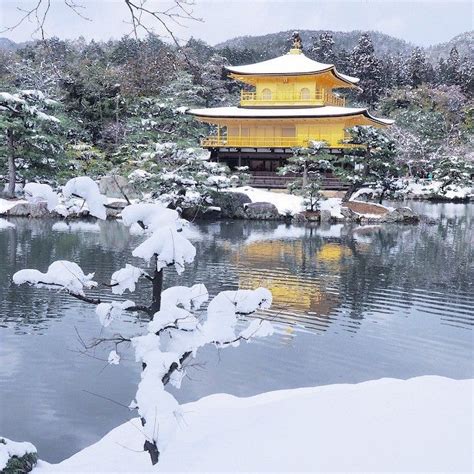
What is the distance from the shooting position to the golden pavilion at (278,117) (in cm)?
2572

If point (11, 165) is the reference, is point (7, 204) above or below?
below

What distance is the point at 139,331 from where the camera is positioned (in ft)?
24.8

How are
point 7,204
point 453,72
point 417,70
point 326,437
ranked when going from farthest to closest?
point 417,70 < point 453,72 < point 7,204 < point 326,437

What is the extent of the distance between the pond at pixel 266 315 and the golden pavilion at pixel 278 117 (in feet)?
35.2

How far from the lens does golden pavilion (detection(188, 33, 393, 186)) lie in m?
25.7

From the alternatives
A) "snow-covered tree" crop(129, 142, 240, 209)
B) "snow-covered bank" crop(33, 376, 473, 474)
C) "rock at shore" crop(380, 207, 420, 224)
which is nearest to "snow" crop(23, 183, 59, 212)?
"snow-covered bank" crop(33, 376, 473, 474)

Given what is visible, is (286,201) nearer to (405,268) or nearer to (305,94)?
(305,94)

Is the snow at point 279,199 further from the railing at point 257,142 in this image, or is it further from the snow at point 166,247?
the snow at point 166,247

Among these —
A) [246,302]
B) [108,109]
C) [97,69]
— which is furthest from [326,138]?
[246,302]

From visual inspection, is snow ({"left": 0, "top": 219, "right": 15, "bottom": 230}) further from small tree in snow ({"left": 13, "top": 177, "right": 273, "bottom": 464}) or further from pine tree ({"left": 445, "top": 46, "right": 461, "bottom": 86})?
pine tree ({"left": 445, "top": 46, "right": 461, "bottom": 86})

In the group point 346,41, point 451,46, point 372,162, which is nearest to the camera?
point 372,162

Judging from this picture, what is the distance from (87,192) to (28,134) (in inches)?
735

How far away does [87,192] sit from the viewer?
3.39 metres

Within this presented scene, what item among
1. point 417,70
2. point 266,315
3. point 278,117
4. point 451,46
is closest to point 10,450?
point 266,315
